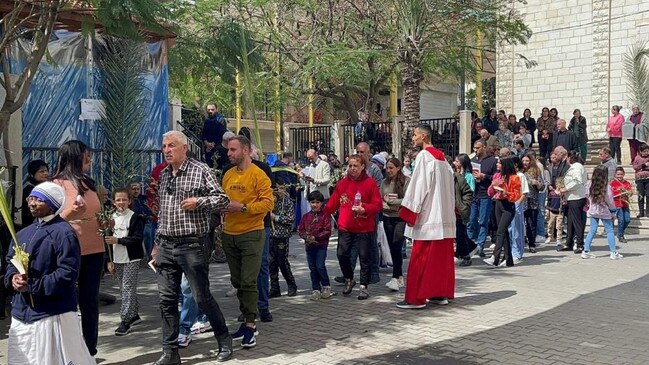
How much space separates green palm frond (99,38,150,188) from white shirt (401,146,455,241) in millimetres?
4810

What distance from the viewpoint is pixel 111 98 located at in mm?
10891

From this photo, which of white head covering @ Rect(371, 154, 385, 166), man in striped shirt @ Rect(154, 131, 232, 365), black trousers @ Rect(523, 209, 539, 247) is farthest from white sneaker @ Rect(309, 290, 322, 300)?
black trousers @ Rect(523, 209, 539, 247)

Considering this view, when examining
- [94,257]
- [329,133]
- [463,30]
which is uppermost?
[463,30]

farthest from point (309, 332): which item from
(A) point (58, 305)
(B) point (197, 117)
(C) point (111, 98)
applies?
(B) point (197, 117)

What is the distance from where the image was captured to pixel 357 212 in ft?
27.8

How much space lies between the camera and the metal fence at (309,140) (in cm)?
2355

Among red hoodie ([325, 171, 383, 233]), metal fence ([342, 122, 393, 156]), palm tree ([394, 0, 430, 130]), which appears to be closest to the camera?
red hoodie ([325, 171, 383, 233])

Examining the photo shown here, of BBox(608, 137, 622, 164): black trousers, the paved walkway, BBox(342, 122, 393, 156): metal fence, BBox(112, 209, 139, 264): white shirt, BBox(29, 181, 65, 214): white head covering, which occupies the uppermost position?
BBox(342, 122, 393, 156): metal fence

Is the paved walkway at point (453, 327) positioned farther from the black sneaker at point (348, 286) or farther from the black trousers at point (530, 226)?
the black trousers at point (530, 226)

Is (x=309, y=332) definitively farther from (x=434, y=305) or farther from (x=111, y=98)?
(x=111, y=98)

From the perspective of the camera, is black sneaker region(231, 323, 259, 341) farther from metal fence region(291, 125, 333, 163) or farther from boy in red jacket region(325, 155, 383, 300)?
metal fence region(291, 125, 333, 163)

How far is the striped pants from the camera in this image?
713 centimetres

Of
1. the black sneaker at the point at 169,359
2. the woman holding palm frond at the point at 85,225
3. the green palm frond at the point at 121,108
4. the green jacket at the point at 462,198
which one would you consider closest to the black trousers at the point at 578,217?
the green jacket at the point at 462,198

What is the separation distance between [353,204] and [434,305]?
1.54 m
